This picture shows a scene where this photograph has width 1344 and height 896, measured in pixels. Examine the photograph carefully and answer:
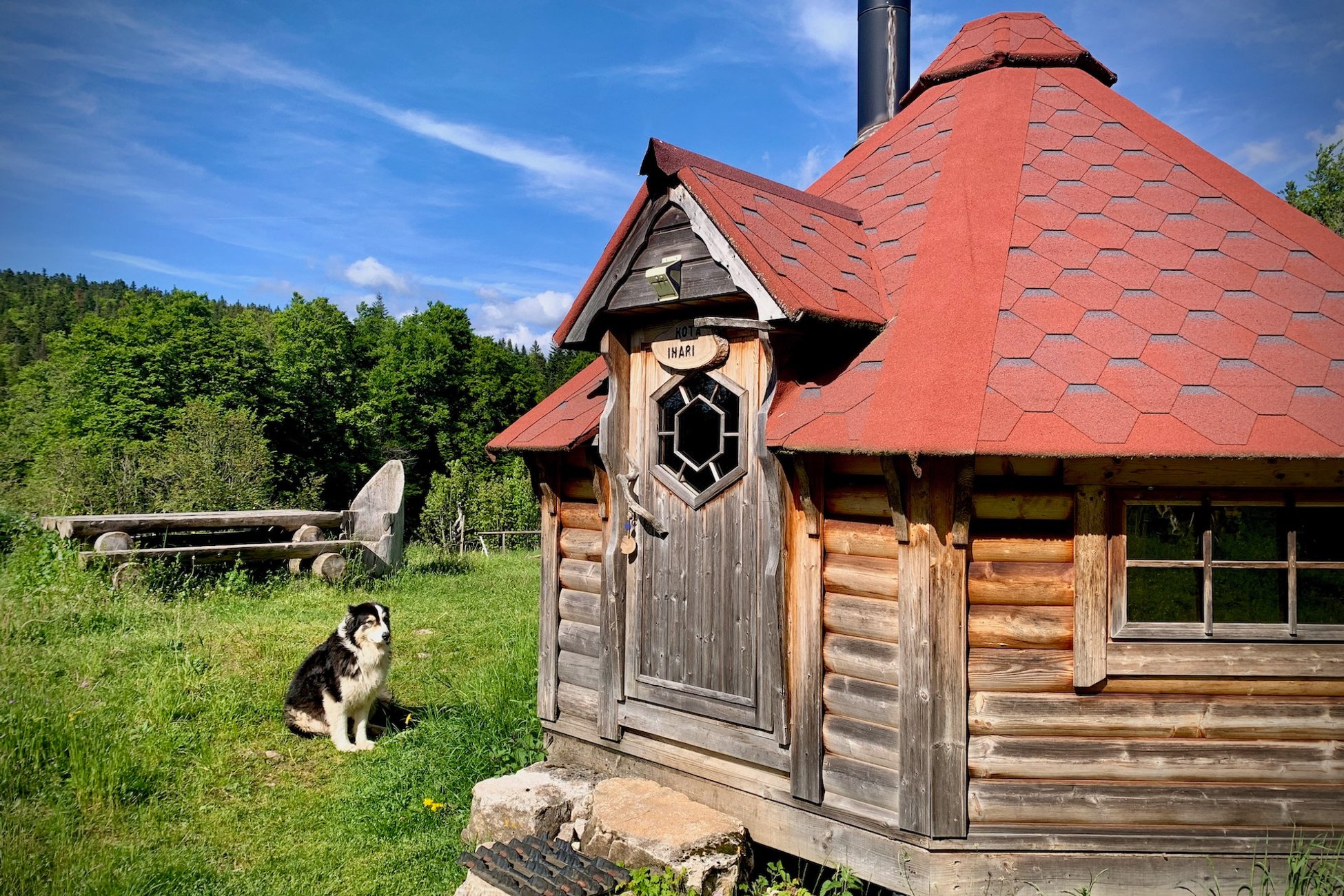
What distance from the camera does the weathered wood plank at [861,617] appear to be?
13.8 feet

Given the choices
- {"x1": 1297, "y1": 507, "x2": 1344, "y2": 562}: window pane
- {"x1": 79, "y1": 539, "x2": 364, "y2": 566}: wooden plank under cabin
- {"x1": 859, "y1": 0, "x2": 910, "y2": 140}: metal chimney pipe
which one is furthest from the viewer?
{"x1": 79, "y1": 539, "x2": 364, "y2": 566}: wooden plank under cabin

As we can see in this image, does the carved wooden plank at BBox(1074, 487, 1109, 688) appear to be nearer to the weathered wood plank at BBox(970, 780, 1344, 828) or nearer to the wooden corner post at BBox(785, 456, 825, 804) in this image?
the weathered wood plank at BBox(970, 780, 1344, 828)

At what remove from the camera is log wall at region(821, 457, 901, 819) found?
166 inches

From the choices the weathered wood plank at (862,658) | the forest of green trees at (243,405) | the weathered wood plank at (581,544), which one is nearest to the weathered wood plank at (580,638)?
the weathered wood plank at (581,544)

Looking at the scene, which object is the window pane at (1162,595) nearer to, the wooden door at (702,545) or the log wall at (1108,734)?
the log wall at (1108,734)

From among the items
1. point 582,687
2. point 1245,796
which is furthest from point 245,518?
point 1245,796

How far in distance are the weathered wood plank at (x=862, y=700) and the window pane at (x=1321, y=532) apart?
7.20 feet

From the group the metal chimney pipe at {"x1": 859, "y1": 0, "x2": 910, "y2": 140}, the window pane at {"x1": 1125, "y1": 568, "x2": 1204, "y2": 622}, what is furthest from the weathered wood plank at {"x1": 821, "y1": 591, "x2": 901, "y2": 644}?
the window pane at {"x1": 1125, "y1": 568, "x2": 1204, "y2": 622}

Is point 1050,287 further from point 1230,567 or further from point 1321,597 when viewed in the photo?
point 1321,597

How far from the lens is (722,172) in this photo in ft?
16.7

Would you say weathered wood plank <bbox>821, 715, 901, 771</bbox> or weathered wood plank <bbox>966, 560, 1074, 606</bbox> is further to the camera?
weathered wood plank <bbox>821, 715, 901, 771</bbox>

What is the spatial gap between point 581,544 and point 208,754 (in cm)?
332

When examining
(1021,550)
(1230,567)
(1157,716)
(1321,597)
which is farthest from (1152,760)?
(1321,597)

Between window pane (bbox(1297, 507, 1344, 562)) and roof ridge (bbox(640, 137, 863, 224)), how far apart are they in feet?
10.5
